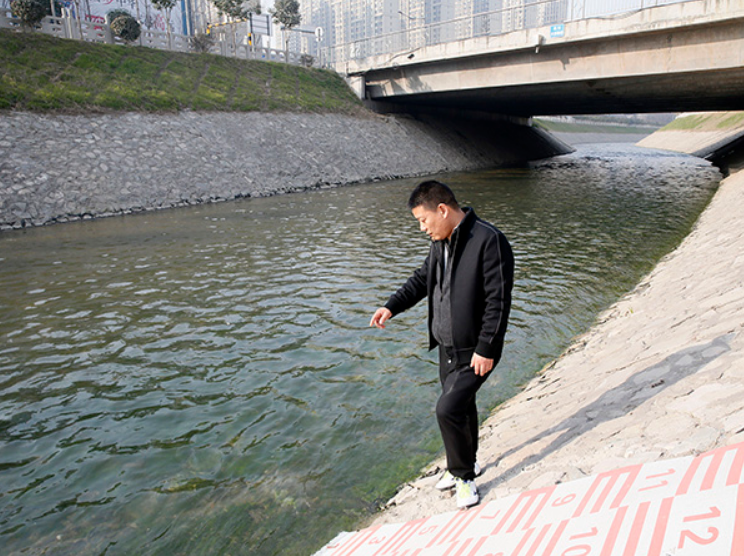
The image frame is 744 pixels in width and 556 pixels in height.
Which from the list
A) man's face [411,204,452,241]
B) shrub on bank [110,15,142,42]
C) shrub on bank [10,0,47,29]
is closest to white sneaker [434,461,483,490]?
man's face [411,204,452,241]

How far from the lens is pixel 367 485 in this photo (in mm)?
5434

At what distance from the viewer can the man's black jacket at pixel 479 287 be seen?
4195 millimetres

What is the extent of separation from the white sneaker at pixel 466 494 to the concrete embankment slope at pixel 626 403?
0.12m

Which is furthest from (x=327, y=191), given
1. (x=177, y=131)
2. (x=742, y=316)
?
(x=742, y=316)

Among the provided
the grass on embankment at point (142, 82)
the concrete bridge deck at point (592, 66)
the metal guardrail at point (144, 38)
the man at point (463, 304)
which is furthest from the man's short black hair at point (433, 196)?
the metal guardrail at point (144, 38)

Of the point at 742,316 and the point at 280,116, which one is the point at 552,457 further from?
the point at 280,116

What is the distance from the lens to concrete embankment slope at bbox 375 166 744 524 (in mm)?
4117

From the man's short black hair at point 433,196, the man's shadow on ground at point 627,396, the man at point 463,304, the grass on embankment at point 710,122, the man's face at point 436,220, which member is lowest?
the man's shadow on ground at point 627,396

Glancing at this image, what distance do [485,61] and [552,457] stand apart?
34745mm

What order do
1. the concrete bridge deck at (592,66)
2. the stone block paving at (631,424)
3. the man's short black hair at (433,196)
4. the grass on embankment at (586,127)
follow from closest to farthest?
the stone block paving at (631,424), the man's short black hair at (433,196), the concrete bridge deck at (592,66), the grass on embankment at (586,127)

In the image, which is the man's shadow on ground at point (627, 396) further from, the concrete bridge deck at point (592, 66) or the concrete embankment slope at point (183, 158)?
the concrete bridge deck at point (592, 66)

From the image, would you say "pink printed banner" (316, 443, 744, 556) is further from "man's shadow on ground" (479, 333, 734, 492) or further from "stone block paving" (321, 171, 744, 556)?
"man's shadow on ground" (479, 333, 734, 492)

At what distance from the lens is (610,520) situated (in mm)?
3045

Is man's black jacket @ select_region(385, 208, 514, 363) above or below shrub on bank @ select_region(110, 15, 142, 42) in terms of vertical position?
below
